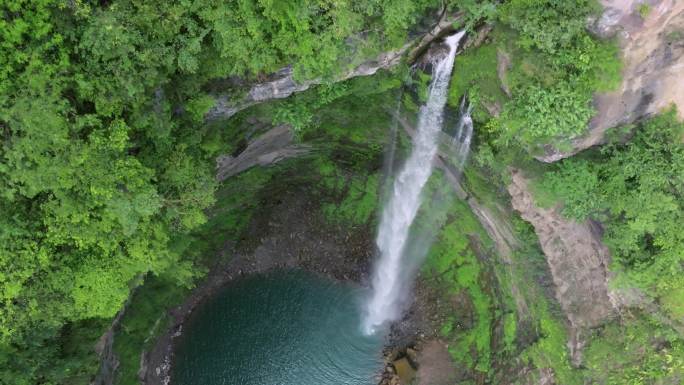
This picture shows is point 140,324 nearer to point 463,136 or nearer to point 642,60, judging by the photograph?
point 463,136

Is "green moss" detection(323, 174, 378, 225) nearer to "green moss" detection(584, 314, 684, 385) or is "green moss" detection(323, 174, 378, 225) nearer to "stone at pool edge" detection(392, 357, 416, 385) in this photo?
"stone at pool edge" detection(392, 357, 416, 385)

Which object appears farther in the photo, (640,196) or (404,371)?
(404,371)

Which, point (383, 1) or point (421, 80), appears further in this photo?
point (421, 80)

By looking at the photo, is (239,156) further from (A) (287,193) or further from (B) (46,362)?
(B) (46,362)

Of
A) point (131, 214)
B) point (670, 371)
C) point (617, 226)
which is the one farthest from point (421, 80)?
point (670, 371)

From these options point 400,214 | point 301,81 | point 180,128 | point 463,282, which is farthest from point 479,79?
point 463,282
